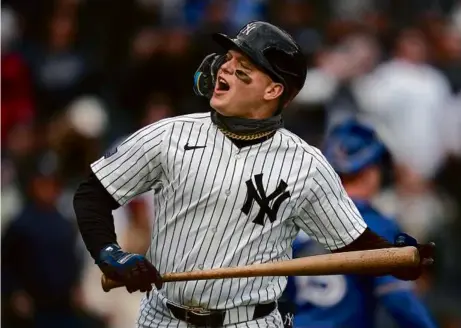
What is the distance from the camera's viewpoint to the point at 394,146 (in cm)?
1212

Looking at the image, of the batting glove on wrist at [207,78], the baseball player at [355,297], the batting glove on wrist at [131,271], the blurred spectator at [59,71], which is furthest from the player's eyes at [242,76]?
the blurred spectator at [59,71]

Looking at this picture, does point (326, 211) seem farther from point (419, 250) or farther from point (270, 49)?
point (270, 49)

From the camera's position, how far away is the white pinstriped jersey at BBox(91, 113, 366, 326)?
555 cm

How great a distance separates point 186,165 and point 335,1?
8870mm

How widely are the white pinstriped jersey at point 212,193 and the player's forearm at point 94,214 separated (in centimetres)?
4

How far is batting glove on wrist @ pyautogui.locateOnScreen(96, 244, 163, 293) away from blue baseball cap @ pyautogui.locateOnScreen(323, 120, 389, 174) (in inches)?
76.7

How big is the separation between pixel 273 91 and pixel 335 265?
73 cm

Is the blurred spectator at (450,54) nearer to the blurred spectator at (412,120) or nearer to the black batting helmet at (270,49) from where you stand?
the blurred spectator at (412,120)

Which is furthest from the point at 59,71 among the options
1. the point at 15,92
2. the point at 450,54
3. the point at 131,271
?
the point at 131,271

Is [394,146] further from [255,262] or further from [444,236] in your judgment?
[255,262]

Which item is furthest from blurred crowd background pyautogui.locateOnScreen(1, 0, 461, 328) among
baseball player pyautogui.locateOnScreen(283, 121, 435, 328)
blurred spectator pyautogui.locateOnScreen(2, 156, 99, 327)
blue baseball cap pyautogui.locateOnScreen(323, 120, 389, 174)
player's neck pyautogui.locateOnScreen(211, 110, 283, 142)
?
player's neck pyautogui.locateOnScreen(211, 110, 283, 142)

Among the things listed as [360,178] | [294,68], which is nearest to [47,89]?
[360,178]

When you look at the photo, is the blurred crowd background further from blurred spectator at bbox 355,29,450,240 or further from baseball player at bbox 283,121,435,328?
baseball player at bbox 283,121,435,328

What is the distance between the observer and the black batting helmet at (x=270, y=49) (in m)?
5.59
